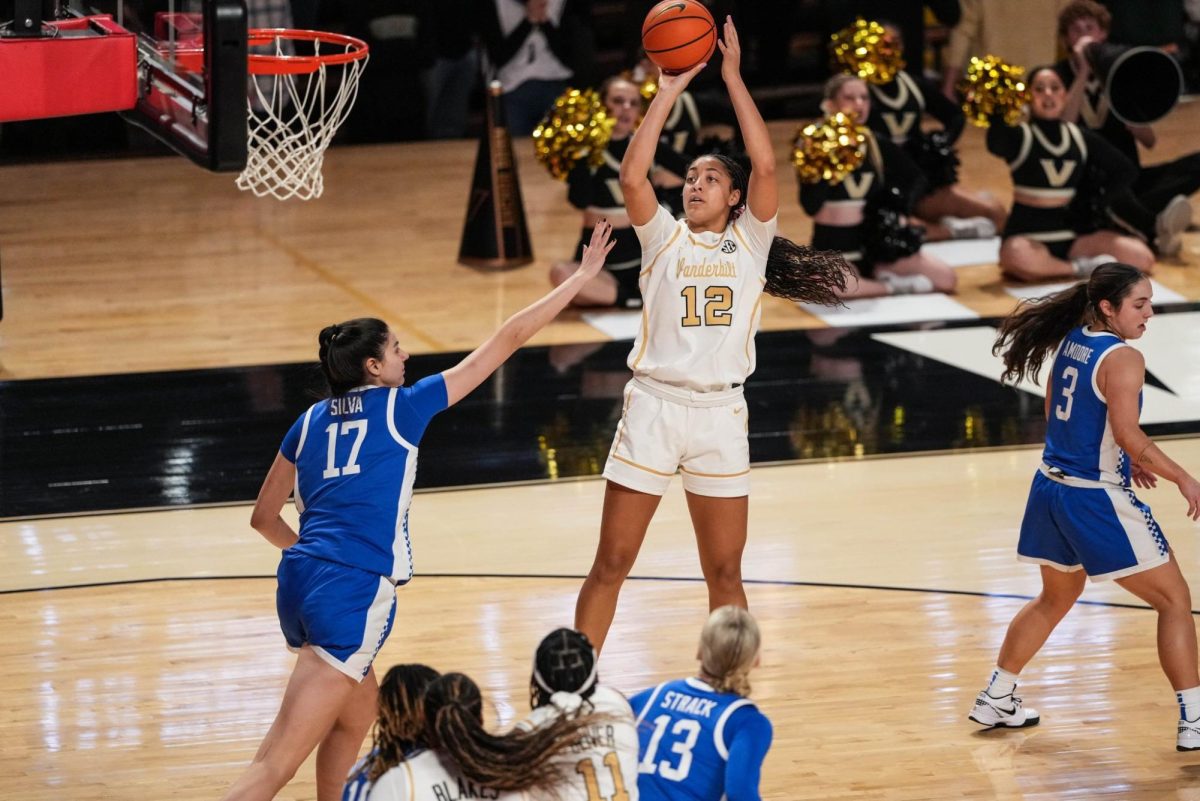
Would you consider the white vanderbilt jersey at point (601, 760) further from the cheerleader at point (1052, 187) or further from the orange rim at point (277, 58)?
the cheerleader at point (1052, 187)

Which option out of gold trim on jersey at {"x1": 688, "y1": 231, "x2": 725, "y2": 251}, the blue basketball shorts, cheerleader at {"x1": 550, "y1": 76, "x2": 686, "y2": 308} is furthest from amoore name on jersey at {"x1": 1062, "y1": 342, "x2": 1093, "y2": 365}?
cheerleader at {"x1": 550, "y1": 76, "x2": 686, "y2": 308}

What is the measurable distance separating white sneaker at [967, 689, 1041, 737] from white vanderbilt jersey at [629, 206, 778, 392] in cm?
124

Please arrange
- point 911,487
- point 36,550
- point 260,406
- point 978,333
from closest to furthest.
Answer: point 36,550, point 911,487, point 260,406, point 978,333

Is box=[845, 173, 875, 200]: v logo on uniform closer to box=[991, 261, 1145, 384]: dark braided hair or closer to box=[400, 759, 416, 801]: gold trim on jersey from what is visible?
box=[991, 261, 1145, 384]: dark braided hair

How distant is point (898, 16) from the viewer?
17.2 meters

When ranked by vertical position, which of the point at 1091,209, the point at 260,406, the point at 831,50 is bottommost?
the point at 260,406

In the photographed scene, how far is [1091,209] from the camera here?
11750mm

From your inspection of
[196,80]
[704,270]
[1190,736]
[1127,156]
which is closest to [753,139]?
[704,270]

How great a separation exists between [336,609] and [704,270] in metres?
1.63

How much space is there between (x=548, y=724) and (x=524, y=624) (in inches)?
103

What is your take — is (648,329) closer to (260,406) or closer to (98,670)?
(98,670)

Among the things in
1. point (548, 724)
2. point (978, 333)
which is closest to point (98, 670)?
point (548, 724)

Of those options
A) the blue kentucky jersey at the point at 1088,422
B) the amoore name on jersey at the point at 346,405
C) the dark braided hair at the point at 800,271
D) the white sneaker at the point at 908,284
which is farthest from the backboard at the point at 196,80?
the white sneaker at the point at 908,284

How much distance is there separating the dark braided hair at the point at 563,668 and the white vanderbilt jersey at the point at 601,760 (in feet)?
0.11
